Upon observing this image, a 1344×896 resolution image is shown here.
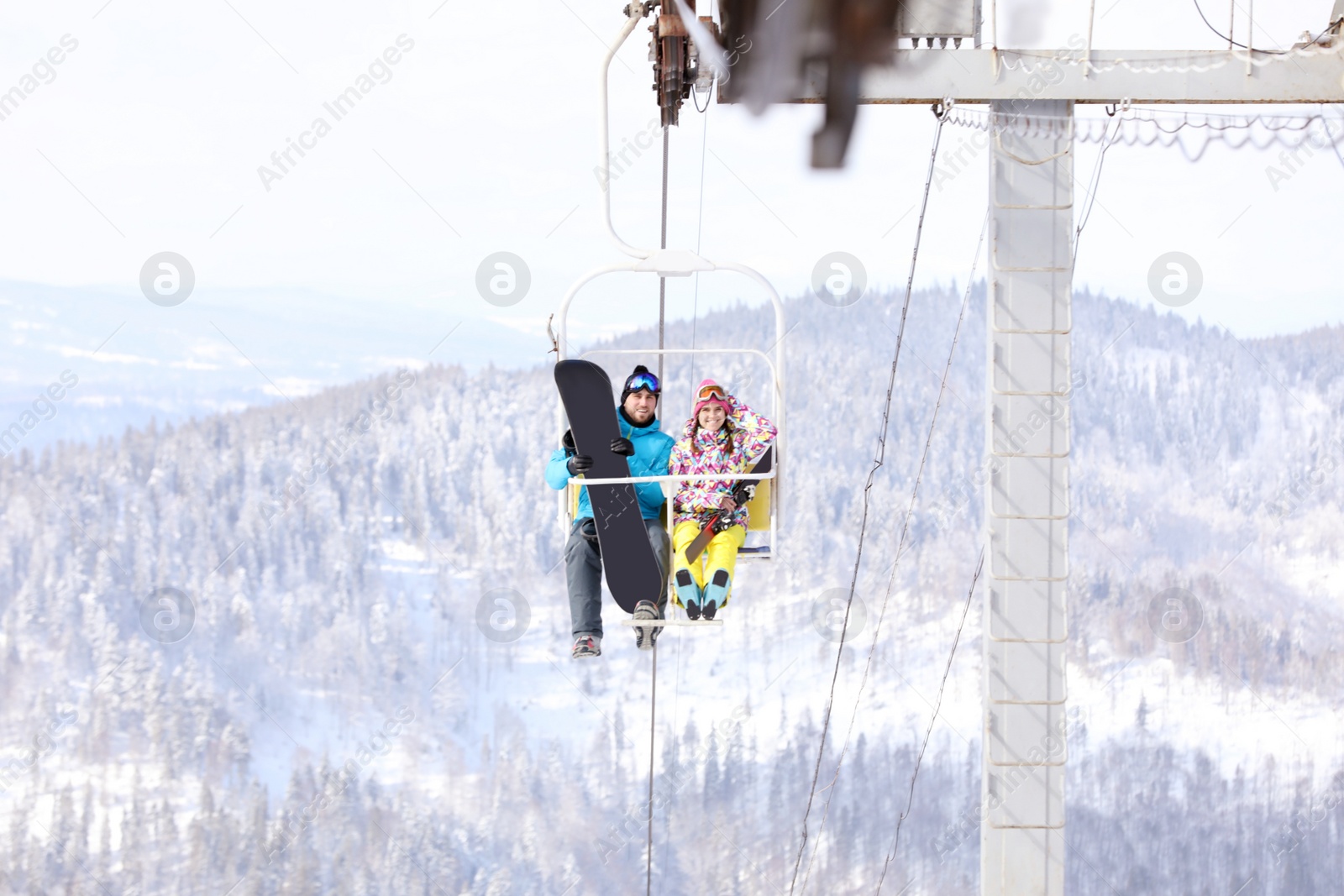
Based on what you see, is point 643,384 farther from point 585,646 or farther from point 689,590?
point 585,646

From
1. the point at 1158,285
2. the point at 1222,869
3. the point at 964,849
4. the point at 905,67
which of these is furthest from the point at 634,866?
the point at 905,67

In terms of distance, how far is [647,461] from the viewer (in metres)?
4.30

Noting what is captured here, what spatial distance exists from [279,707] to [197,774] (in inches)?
82.7

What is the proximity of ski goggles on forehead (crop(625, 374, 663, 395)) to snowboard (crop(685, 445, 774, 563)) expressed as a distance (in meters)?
0.39

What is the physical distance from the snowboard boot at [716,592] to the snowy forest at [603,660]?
23.3m

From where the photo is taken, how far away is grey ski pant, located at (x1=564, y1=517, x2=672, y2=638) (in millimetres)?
4238

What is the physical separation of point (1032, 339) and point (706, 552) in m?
1.11

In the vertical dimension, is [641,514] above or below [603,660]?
above

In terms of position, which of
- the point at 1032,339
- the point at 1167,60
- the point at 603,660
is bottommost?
the point at 603,660

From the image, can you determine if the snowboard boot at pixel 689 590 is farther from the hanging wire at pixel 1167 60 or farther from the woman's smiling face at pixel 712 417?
the hanging wire at pixel 1167 60

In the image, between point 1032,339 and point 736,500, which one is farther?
point 736,500

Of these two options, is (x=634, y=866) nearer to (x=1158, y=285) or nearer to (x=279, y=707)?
(x=279, y=707)

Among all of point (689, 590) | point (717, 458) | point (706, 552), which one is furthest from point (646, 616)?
point (717, 458)

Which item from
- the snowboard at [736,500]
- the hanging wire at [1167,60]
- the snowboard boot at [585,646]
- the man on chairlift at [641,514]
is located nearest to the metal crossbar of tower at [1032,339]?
the hanging wire at [1167,60]
